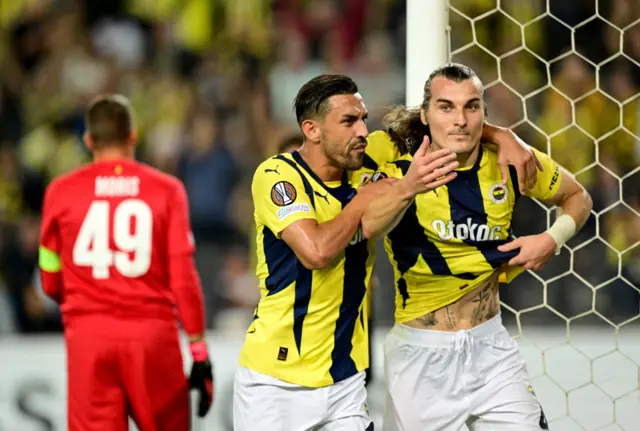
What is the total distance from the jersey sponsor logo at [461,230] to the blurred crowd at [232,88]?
2395 mm

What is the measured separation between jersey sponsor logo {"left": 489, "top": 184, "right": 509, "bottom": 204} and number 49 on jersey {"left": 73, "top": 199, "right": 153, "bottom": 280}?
153 cm

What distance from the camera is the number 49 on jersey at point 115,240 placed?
4.02 m

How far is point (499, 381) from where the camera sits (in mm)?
3109

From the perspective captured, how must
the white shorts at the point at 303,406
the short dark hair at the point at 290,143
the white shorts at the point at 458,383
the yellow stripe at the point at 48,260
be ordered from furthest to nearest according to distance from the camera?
the short dark hair at the point at 290,143 < the yellow stripe at the point at 48,260 < the white shorts at the point at 458,383 < the white shorts at the point at 303,406

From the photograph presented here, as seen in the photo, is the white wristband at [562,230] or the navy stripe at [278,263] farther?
the white wristband at [562,230]

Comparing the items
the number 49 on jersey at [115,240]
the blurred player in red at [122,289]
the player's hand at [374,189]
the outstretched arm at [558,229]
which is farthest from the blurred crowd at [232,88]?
the player's hand at [374,189]

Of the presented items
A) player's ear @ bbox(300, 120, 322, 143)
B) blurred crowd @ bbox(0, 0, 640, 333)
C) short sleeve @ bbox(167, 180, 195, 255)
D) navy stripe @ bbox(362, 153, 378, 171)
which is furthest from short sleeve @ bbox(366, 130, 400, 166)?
blurred crowd @ bbox(0, 0, 640, 333)

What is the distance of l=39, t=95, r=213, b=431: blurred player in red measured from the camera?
3.99 m

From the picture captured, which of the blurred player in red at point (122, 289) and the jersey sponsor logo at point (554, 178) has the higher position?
the jersey sponsor logo at point (554, 178)

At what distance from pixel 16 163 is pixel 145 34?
56.3 inches

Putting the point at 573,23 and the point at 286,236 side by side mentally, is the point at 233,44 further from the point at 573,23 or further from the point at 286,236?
the point at 286,236

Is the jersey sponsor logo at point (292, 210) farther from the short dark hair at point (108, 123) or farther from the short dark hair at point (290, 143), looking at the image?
the short dark hair at point (290, 143)

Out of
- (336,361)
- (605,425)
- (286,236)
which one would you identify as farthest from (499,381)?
(605,425)

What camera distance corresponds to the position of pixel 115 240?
4.02 meters
